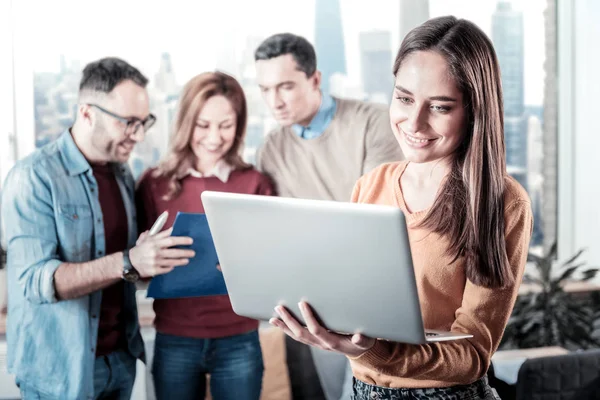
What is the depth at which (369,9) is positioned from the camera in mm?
3381

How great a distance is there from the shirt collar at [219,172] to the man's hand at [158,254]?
38cm

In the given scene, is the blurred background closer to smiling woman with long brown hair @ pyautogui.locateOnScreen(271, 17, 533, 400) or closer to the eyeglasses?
the eyeglasses

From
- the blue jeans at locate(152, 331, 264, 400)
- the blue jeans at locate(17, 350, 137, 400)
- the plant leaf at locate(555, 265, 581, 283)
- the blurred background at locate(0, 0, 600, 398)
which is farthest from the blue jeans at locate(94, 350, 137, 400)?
the plant leaf at locate(555, 265, 581, 283)

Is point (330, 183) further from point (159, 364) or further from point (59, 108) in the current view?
point (59, 108)

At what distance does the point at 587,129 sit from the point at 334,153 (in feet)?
5.37

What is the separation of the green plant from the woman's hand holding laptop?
92.5 inches

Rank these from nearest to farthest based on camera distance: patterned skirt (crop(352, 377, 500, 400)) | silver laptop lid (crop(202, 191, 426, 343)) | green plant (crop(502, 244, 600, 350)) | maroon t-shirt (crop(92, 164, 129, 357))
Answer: silver laptop lid (crop(202, 191, 426, 343))
patterned skirt (crop(352, 377, 500, 400))
maroon t-shirt (crop(92, 164, 129, 357))
green plant (crop(502, 244, 600, 350))

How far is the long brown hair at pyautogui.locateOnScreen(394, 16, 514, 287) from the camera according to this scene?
54.4 inches

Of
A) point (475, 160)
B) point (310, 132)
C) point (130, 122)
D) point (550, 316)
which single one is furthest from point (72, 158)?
point (550, 316)

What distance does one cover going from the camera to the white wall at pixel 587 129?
3711 mm

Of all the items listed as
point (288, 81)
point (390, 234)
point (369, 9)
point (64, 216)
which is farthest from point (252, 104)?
point (390, 234)

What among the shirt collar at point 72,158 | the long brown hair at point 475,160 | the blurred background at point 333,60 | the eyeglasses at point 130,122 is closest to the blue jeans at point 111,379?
the shirt collar at point 72,158

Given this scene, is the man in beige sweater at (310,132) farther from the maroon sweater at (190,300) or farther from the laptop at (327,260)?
the laptop at (327,260)

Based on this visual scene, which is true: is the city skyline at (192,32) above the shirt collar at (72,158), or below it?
above
